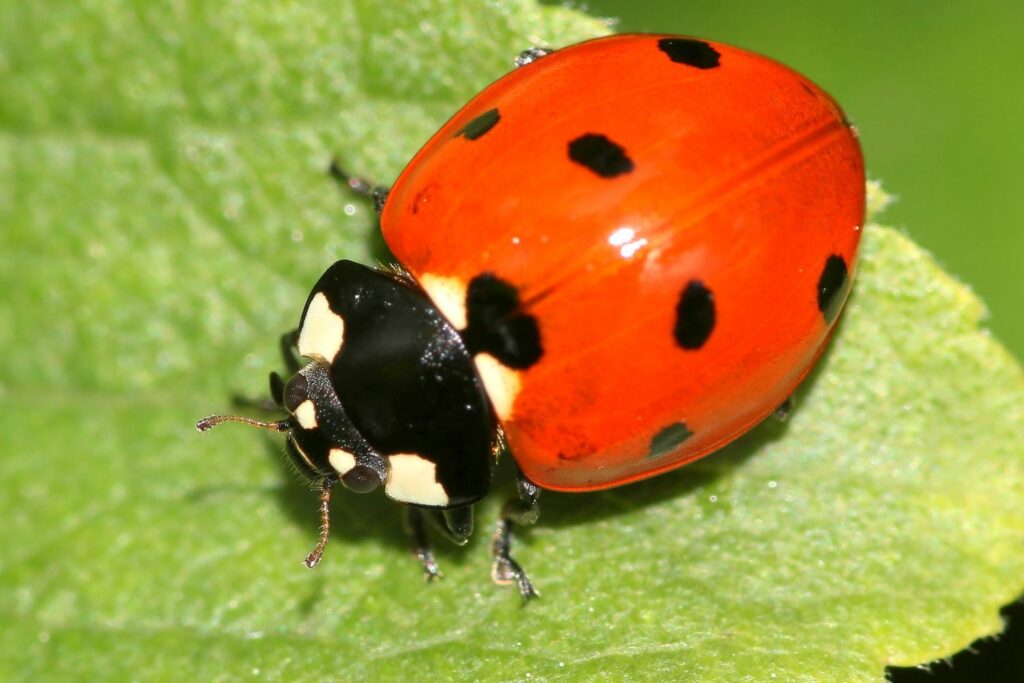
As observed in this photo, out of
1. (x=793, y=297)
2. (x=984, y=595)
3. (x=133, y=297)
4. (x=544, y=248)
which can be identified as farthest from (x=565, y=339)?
(x=133, y=297)

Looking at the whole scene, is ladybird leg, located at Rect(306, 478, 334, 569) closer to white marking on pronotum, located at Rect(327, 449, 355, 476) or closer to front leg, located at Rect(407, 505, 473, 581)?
white marking on pronotum, located at Rect(327, 449, 355, 476)

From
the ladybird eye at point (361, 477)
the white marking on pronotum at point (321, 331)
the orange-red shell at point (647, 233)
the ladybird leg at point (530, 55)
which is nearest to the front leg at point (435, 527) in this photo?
the ladybird eye at point (361, 477)

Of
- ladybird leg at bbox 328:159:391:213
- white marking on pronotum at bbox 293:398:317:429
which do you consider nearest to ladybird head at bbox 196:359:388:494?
white marking on pronotum at bbox 293:398:317:429

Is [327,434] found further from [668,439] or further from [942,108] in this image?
[942,108]

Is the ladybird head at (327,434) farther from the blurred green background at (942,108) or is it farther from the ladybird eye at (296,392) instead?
the blurred green background at (942,108)

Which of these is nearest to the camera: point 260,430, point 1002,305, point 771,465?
point 771,465

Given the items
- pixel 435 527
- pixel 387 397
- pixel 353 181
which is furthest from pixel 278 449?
pixel 353 181

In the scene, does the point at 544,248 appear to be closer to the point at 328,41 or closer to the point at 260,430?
the point at 328,41
